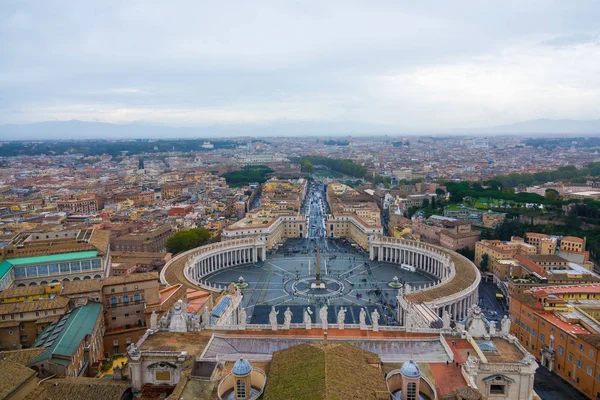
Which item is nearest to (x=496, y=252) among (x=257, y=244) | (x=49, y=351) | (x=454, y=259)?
(x=454, y=259)

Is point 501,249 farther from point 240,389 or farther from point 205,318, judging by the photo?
point 240,389

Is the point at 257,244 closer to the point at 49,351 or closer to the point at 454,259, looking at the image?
the point at 454,259

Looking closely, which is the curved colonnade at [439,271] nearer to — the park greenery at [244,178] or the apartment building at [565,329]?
the apartment building at [565,329]

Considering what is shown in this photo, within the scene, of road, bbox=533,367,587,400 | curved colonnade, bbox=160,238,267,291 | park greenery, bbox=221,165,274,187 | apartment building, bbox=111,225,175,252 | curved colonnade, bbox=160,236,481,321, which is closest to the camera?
road, bbox=533,367,587,400

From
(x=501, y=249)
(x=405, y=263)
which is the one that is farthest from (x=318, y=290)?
(x=501, y=249)

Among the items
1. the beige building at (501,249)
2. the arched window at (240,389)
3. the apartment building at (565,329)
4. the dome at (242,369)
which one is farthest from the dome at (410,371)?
the beige building at (501,249)

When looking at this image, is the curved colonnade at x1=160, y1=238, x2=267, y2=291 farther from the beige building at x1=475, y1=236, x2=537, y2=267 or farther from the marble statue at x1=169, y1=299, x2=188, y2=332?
the beige building at x1=475, y1=236, x2=537, y2=267

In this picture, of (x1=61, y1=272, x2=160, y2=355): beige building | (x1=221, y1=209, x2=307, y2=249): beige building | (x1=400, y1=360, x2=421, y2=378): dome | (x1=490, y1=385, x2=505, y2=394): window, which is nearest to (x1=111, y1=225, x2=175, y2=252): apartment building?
(x1=221, y1=209, x2=307, y2=249): beige building
